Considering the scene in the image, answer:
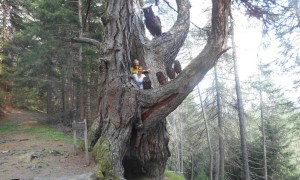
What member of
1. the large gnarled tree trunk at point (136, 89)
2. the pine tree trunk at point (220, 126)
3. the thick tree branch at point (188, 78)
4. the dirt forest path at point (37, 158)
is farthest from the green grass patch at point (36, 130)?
the pine tree trunk at point (220, 126)

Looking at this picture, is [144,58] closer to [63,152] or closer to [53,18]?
[63,152]

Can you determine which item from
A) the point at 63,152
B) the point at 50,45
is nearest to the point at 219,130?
the point at 63,152

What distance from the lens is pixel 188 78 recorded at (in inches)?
280

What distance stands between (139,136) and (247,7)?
4364mm

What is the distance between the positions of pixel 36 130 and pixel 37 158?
7.28 metres

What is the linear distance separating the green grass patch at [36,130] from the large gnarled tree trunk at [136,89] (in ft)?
20.6

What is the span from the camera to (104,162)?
23.6 feet

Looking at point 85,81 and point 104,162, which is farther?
point 85,81

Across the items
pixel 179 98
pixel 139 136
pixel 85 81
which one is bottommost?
pixel 139 136

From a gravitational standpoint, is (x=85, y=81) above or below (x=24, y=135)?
above

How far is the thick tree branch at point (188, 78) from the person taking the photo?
653 cm

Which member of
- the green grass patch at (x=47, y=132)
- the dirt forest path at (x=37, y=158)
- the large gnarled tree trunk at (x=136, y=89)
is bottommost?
the dirt forest path at (x=37, y=158)

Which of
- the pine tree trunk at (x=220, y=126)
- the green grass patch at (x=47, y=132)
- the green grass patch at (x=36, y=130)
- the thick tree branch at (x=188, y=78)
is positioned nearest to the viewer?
the thick tree branch at (x=188, y=78)

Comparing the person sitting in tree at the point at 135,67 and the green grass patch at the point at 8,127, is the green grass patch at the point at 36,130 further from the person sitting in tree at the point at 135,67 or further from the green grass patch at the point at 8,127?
the person sitting in tree at the point at 135,67
